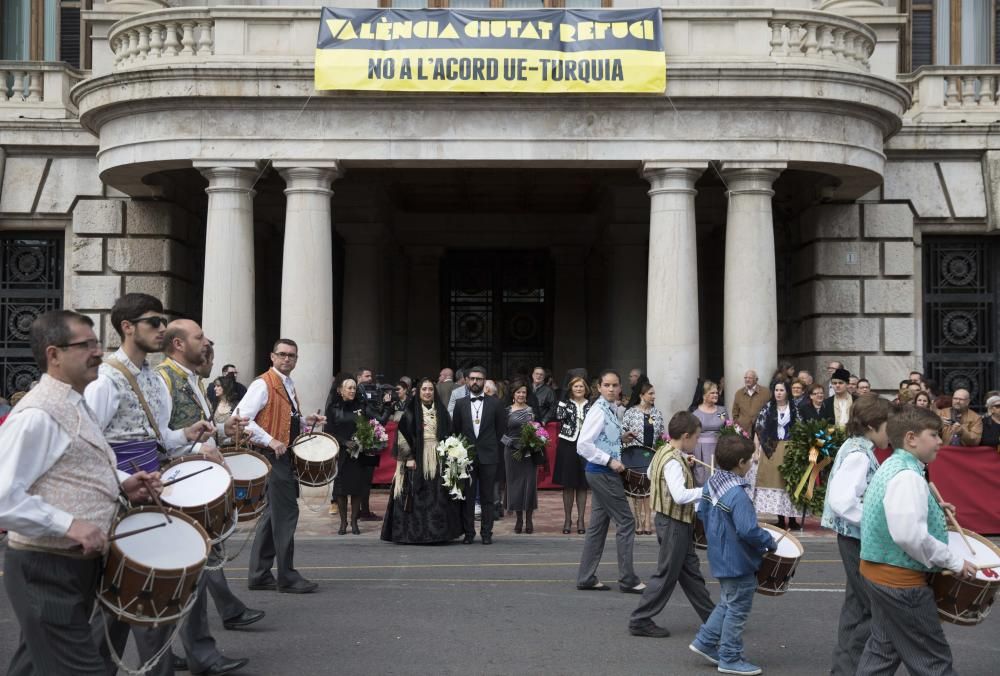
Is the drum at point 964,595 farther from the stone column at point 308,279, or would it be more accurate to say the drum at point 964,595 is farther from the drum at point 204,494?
the stone column at point 308,279

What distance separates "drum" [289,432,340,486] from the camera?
10.3 metres

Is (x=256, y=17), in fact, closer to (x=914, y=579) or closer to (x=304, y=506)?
(x=304, y=506)

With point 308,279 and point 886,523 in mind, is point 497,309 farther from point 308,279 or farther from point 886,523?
point 886,523

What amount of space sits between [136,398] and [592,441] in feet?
15.4

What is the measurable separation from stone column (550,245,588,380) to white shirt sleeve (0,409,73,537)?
2272 centimetres

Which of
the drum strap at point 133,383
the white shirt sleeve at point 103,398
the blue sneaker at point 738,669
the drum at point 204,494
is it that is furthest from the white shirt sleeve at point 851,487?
the white shirt sleeve at point 103,398

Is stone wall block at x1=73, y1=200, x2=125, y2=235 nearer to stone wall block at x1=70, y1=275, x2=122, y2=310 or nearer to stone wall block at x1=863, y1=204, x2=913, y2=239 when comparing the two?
stone wall block at x1=70, y1=275, x2=122, y2=310

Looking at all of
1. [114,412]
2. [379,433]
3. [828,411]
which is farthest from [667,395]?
[114,412]

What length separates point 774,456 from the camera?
51.7ft

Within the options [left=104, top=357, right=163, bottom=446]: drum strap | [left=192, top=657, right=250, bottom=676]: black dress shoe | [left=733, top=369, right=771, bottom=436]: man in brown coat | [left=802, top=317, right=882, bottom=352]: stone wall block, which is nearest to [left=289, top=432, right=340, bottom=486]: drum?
[left=192, top=657, right=250, bottom=676]: black dress shoe

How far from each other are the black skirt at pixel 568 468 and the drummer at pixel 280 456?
509cm

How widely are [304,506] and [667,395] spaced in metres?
5.39

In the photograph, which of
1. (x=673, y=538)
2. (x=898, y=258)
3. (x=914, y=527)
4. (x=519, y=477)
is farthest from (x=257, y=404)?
(x=898, y=258)

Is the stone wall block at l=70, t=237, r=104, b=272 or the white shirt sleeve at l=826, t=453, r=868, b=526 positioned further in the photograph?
the stone wall block at l=70, t=237, r=104, b=272
